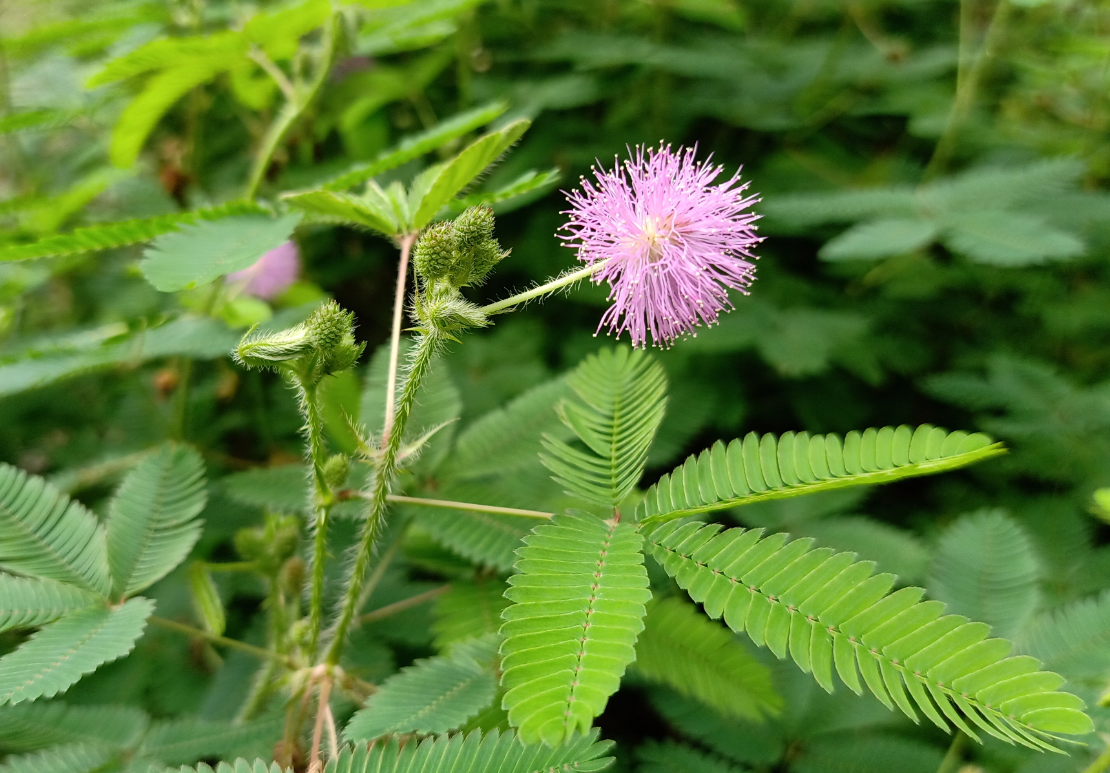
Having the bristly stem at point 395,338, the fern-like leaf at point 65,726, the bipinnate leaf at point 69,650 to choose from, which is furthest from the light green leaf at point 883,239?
the fern-like leaf at point 65,726

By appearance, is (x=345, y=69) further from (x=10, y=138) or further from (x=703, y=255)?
(x=703, y=255)

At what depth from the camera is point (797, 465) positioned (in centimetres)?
105

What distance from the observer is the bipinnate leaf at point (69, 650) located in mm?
1001

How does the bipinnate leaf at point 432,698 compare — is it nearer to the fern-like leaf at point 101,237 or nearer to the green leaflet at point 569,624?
the green leaflet at point 569,624

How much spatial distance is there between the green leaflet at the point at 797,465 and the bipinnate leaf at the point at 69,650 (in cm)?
83

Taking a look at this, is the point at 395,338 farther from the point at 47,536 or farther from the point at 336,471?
the point at 47,536

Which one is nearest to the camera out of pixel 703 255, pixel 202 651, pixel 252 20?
pixel 703 255

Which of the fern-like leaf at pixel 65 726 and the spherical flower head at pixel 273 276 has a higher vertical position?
the spherical flower head at pixel 273 276

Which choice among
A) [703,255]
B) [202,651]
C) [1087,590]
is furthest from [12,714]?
[1087,590]

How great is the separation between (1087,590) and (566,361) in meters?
→ 1.56

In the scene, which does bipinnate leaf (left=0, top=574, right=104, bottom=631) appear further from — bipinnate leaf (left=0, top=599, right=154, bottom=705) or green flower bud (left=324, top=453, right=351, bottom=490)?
green flower bud (left=324, top=453, right=351, bottom=490)

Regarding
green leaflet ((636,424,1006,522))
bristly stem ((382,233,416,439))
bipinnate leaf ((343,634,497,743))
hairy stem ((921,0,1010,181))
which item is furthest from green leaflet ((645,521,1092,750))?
hairy stem ((921,0,1010,181))

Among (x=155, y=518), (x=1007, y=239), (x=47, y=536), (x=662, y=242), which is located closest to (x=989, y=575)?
(x=662, y=242)

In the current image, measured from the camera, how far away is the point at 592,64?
2.52 metres
